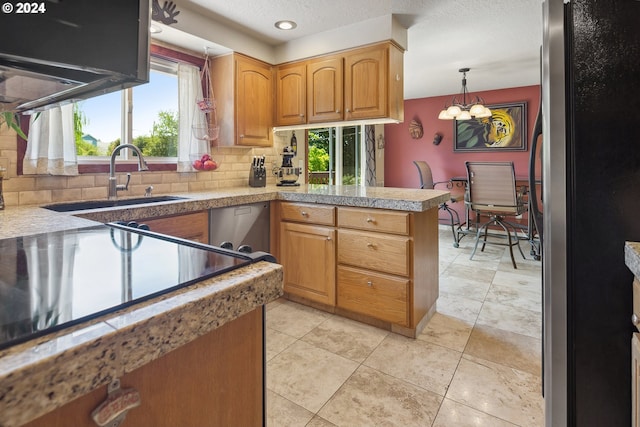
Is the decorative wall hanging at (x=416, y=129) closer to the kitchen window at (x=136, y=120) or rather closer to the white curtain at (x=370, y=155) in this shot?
the white curtain at (x=370, y=155)

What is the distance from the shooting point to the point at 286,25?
9.62 feet

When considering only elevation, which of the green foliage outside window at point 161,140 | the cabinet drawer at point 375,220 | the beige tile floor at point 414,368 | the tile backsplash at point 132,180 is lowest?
the beige tile floor at point 414,368

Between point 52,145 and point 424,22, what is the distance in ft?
9.39

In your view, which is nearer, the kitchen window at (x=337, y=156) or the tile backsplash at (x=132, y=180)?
the tile backsplash at (x=132, y=180)

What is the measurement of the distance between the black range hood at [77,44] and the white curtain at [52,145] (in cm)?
138

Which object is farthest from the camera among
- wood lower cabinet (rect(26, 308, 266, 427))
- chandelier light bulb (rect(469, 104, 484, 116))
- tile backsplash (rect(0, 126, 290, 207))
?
chandelier light bulb (rect(469, 104, 484, 116))

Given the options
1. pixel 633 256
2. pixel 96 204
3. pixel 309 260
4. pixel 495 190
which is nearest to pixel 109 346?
pixel 633 256

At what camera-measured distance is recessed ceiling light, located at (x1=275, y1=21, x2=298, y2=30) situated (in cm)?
289

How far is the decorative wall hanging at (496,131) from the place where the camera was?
5.51m

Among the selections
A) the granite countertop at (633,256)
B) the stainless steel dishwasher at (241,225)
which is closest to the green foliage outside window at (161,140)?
the stainless steel dishwasher at (241,225)

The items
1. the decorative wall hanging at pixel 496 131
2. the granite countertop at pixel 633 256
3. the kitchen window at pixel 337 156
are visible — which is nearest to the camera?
the granite countertop at pixel 633 256

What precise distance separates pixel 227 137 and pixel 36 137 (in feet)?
4.37

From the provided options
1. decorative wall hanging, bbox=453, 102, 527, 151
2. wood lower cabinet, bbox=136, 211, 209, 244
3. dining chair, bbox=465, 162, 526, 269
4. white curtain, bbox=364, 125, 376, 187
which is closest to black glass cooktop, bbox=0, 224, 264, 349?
wood lower cabinet, bbox=136, 211, 209, 244

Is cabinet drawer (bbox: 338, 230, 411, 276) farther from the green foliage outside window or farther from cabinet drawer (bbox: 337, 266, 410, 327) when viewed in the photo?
the green foliage outside window
